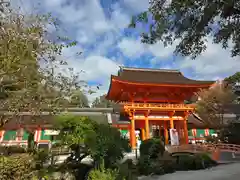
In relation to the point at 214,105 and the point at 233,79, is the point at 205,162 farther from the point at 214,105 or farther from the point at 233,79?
the point at 233,79

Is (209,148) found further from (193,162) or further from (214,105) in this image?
(214,105)

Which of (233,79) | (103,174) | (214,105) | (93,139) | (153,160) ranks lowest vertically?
(153,160)

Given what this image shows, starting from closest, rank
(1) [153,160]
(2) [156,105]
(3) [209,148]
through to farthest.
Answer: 1. (1) [153,160]
2. (3) [209,148]
3. (2) [156,105]

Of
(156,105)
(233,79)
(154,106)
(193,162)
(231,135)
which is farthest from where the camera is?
(233,79)

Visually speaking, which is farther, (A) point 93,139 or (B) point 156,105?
(B) point 156,105

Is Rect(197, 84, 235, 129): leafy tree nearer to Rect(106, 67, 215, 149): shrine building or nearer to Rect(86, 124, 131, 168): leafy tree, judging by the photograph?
Rect(106, 67, 215, 149): shrine building

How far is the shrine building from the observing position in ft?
57.2

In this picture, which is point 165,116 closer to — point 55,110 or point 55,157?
point 55,157

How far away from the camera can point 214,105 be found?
1959cm

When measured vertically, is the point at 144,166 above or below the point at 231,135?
below

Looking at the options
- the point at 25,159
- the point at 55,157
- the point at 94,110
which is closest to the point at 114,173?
the point at 25,159

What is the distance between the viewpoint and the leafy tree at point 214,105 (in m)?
19.5

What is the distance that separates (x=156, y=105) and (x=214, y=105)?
645 centimetres

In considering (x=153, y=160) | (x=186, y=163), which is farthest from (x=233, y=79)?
(x=153, y=160)
